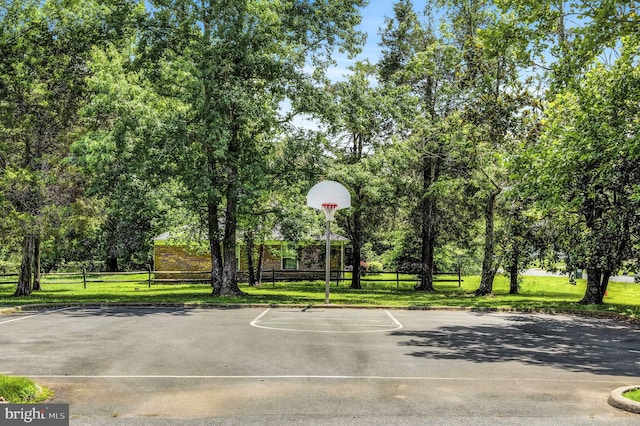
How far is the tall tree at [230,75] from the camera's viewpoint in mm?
24719

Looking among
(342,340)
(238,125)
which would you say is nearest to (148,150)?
(238,125)

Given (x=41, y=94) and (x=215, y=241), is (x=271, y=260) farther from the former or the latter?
(x=41, y=94)

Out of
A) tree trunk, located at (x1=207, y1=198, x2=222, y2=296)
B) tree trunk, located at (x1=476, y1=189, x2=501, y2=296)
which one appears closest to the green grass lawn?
tree trunk, located at (x1=207, y1=198, x2=222, y2=296)

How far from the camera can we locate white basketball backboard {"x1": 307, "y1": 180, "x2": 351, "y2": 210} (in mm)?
25484

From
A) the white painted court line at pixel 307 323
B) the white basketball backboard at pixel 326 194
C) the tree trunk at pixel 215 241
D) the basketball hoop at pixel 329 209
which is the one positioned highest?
the white basketball backboard at pixel 326 194

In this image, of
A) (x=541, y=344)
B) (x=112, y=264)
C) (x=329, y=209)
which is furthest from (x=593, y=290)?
(x=112, y=264)

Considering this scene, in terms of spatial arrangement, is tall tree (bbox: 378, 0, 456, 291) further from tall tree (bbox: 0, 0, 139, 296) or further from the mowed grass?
tall tree (bbox: 0, 0, 139, 296)

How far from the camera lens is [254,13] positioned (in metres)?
25.0

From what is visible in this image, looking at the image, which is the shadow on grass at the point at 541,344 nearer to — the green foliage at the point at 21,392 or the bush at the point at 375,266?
the green foliage at the point at 21,392

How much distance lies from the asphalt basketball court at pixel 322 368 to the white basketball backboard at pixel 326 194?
308 inches

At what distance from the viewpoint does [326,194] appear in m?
25.6

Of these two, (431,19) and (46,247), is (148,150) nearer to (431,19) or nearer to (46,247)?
(46,247)

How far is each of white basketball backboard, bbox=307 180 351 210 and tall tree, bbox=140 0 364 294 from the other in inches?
96.2

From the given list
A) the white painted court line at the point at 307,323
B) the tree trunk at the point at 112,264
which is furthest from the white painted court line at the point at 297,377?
the tree trunk at the point at 112,264
